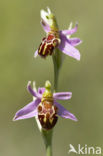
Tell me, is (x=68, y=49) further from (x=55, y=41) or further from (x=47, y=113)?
(x=47, y=113)

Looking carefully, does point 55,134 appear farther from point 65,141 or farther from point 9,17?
point 9,17

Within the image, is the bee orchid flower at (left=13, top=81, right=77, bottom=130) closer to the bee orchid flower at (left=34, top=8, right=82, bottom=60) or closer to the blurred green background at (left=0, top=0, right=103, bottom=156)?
the bee orchid flower at (left=34, top=8, right=82, bottom=60)

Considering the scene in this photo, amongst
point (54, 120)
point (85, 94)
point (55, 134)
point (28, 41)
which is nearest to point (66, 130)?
point (55, 134)

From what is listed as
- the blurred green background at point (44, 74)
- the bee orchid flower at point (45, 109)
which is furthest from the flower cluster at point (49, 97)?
the blurred green background at point (44, 74)

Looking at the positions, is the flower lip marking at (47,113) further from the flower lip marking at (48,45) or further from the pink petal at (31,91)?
the flower lip marking at (48,45)

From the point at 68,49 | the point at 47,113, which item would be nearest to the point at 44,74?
the point at 68,49
